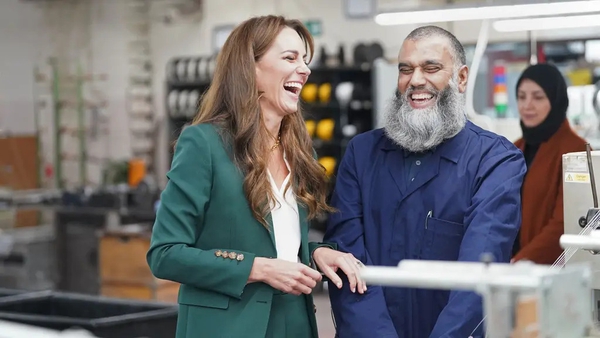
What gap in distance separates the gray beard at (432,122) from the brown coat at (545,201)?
0.99 m

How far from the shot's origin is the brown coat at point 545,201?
332 cm

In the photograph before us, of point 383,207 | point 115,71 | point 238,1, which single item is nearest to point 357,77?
point 238,1

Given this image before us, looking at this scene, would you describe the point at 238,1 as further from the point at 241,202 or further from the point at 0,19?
the point at 241,202

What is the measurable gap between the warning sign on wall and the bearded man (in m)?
0.19

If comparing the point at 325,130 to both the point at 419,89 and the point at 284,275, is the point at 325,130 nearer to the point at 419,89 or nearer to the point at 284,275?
the point at 419,89

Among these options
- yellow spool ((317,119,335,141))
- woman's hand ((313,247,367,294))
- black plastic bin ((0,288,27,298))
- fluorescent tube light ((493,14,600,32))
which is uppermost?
fluorescent tube light ((493,14,600,32))

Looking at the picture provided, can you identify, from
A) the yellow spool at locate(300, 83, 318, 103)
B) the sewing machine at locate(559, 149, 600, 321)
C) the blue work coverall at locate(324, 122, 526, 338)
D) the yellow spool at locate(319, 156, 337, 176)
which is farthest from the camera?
the yellow spool at locate(300, 83, 318, 103)

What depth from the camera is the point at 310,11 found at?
10.2 meters

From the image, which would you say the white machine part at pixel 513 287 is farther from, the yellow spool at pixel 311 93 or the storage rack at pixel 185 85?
the storage rack at pixel 185 85

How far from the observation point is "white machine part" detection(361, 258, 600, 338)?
127 centimetres

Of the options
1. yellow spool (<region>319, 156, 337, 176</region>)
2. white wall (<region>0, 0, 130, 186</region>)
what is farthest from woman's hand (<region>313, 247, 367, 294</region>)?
white wall (<region>0, 0, 130, 186</region>)

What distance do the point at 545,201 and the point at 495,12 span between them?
79 centimetres

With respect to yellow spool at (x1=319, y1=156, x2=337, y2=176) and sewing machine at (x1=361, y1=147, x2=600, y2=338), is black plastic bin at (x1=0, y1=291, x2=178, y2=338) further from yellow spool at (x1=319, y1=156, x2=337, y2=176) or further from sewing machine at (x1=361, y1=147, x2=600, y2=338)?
yellow spool at (x1=319, y1=156, x2=337, y2=176)

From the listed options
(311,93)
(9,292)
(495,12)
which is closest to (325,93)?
(311,93)
